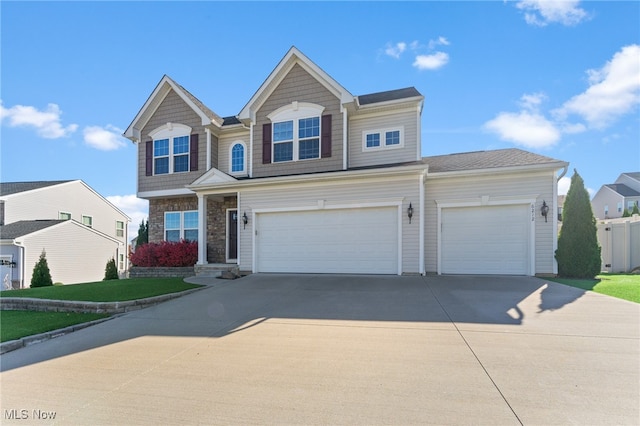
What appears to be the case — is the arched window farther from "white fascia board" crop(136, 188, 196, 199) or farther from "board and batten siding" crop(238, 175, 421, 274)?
"board and batten siding" crop(238, 175, 421, 274)

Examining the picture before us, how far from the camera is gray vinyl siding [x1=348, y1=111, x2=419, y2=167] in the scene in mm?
11719

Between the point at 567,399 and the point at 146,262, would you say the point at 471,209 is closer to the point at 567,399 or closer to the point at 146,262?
the point at 567,399

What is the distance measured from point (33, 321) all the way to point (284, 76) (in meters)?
10.8

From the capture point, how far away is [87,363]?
434 cm

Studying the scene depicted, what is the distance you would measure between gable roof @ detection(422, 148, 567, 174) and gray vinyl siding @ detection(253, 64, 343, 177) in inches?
140

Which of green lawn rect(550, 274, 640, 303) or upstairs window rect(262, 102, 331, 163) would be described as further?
upstairs window rect(262, 102, 331, 163)

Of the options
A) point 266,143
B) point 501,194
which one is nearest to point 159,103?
point 266,143

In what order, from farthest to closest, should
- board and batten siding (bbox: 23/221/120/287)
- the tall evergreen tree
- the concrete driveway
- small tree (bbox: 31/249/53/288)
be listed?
board and batten siding (bbox: 23/221/120/287) → small tree (bbox: 31/249/53/288) → the tall evergreen tree → the concrete driveway

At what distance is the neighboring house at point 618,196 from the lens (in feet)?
117

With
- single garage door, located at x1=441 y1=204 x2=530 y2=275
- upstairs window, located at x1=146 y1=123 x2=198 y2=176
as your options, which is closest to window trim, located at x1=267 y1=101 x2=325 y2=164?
upstairs window, located at x1=146 y1=123 x2=198 y2=176

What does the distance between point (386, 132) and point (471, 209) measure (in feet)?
13.7

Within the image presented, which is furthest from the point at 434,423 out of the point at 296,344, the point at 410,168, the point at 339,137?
the point at 339,137

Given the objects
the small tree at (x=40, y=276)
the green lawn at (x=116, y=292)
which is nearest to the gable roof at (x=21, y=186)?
the small tree at (x=40, y=276)

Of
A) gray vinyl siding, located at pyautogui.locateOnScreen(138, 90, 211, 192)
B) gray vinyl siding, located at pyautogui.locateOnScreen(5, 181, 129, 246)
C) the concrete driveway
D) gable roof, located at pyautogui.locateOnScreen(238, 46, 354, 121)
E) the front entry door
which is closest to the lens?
the concrete driveway
